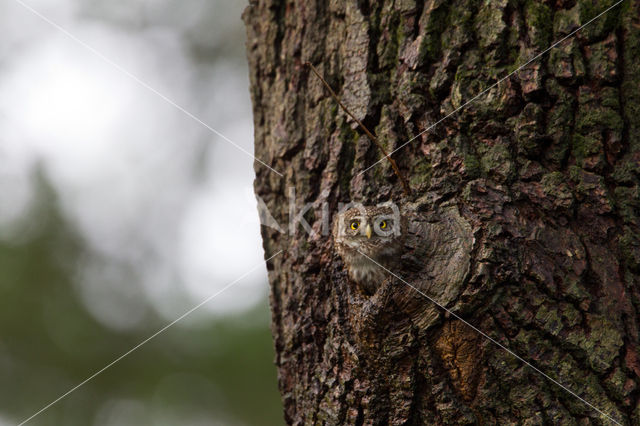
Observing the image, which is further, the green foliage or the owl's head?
the green foliage

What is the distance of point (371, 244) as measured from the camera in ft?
4.99

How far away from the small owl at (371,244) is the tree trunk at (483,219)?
0.05 metres

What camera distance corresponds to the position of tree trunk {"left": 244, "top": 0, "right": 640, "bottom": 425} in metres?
1.38

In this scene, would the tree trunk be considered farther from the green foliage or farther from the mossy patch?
the green foliage

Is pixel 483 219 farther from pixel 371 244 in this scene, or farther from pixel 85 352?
pixel 85 352

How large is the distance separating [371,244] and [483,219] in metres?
0.36

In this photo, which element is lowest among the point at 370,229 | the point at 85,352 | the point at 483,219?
the point at 483,219

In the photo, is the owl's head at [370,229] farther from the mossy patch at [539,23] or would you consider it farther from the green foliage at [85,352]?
the green foliage at [85,352]

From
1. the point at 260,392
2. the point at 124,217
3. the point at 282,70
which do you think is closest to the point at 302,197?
the point at 282,70

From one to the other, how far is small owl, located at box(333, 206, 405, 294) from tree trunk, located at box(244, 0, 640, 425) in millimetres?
54

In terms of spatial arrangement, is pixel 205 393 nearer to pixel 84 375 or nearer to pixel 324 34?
pixel 84 375

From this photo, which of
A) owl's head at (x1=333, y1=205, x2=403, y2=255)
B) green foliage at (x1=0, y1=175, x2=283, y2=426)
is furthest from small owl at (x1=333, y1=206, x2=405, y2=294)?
green foliage at (x1=0, y1=175, x2=283, y2=426)

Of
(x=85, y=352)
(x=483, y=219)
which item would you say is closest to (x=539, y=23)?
(x=483, y=219)

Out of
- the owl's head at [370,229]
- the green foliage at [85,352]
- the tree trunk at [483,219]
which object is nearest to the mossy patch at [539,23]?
the tree trunk at [483,219]
